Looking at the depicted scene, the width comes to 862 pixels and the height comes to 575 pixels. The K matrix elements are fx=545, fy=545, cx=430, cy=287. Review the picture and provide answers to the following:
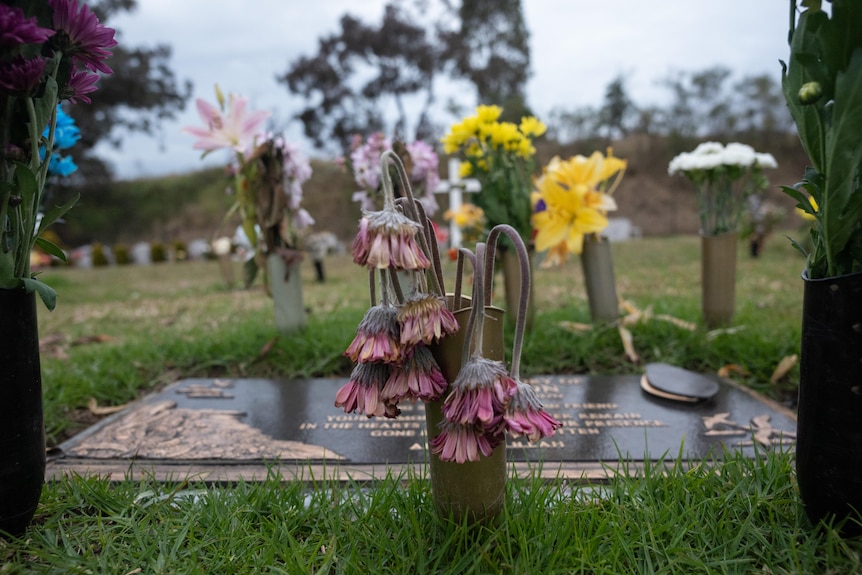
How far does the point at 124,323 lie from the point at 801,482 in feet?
14.5

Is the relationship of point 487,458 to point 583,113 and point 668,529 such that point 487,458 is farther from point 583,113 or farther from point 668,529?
point 583,113

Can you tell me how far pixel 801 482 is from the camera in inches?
41.9

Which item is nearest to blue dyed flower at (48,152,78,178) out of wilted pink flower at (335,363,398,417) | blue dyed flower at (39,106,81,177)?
blue dyed flower at (39,106,81,177)

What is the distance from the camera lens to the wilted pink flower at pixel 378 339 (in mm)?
848

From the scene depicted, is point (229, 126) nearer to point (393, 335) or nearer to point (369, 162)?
point (369, 162)

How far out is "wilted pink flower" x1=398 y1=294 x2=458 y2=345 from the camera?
0.84 m

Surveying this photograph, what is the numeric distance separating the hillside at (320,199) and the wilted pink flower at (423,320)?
17299 millimetres

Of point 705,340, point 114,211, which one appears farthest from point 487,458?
point 114,211

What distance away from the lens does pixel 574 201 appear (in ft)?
8.68

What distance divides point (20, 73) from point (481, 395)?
0.95 m

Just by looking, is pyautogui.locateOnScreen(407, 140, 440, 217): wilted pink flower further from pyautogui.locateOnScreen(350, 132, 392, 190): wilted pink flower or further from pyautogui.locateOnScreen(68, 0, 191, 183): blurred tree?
pyautogui.locateOnScreen(68, 0, 191, 183): blurred tree

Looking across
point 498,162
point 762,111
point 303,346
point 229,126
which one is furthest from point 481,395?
point 762,111

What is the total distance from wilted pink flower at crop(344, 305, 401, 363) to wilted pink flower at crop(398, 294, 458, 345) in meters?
0.02

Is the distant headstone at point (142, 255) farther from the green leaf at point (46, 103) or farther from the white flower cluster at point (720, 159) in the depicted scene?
the green leaf at point (46, 103)
